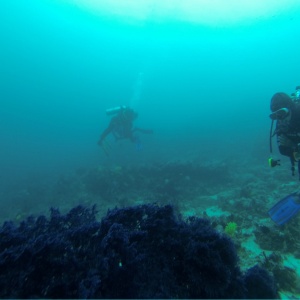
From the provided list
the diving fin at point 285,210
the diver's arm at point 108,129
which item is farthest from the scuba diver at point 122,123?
the diving fin at point 285,210

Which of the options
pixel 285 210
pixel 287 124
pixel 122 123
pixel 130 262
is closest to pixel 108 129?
pixel 122 123

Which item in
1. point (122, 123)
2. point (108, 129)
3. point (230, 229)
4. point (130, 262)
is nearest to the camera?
point (130, 262)

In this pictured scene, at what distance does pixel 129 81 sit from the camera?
157500 mm

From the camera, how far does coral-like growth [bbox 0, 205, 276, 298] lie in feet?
7.39

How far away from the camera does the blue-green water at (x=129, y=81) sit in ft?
128

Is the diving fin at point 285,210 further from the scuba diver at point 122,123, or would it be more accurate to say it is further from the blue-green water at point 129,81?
the blue-green water at point 129,81

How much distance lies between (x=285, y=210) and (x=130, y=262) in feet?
18.7

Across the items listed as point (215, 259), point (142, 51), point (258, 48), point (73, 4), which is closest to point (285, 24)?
point (258, 48)

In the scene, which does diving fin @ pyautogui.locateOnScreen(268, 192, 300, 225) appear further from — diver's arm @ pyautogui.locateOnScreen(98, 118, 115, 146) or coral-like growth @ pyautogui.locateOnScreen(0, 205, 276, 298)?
diver's arm @ pyautogui.locateOnScreen(98, 118, 115, 146)

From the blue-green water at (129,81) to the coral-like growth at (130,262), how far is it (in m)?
20.6

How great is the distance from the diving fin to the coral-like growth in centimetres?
390

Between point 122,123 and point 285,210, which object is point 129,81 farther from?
point 285,210

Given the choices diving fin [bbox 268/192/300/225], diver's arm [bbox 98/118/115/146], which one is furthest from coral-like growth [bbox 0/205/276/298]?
diver's arm [bbox 98/118/115/146]

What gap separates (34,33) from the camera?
74.2 m
